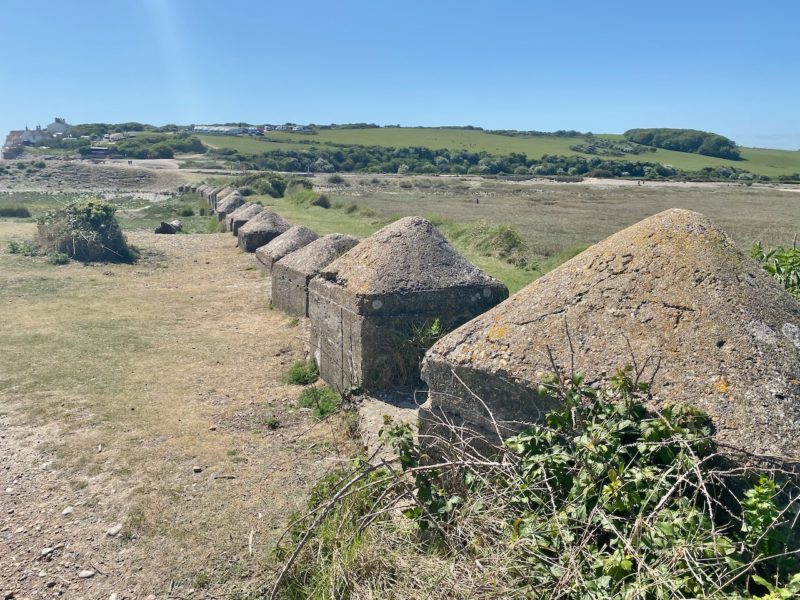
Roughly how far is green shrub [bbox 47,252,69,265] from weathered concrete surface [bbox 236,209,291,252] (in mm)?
4261

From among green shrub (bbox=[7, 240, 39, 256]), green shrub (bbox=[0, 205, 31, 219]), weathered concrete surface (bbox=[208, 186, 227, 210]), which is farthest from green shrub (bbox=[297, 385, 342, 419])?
green shrub (bbox=[0, 205, 31, 219])

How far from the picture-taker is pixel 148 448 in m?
5.75

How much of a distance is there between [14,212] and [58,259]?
13006 millimetres

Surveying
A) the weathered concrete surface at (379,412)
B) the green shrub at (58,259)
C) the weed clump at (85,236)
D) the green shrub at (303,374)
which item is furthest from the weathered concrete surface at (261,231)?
the weathered concrete surface at (379,412)

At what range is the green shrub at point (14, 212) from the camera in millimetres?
26047

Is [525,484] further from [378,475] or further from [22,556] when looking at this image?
[22,556]

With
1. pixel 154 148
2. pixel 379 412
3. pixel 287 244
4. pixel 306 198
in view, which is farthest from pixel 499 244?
pixel 154 148

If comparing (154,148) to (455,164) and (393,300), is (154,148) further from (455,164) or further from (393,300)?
(393,300)

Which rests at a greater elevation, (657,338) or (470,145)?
(657,338)

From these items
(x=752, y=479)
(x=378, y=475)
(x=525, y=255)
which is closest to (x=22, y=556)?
(x=378, y=475)

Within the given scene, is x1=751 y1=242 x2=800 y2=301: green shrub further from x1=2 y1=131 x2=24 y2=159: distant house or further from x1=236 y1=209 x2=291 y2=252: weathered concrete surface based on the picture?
x1=2 y1=131 x2=24 y2=159: distant house

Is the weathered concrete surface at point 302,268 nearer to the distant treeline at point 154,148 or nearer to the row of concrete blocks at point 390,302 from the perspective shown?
the row of concrete blocks at point 390,302

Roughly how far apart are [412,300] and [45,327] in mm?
6594

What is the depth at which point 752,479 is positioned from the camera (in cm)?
237
